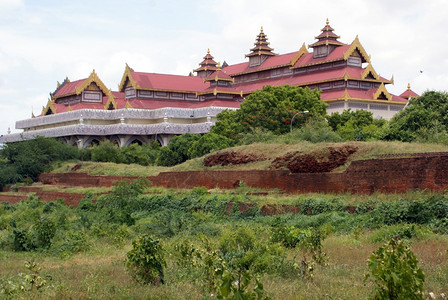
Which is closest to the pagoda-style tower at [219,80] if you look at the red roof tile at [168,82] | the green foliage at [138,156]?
the red roof tile at [168,82]

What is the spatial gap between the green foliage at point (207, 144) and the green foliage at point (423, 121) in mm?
8978

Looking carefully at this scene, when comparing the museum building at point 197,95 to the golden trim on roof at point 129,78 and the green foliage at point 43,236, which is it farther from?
the green foliage at point 43,236

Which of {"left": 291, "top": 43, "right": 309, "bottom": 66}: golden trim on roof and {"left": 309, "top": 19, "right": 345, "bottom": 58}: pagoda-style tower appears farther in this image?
{"left": 291, "top": 43, "right": 309, "bottom": 66}: golden trim on roof

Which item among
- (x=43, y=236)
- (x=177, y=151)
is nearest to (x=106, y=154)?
(x=177, y=151)

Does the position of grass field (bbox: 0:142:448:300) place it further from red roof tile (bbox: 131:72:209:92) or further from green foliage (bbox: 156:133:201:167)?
red roof tile (bbox: 131:72:209:92)

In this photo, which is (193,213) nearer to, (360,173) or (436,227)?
(360,173)

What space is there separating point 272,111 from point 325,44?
20.1m

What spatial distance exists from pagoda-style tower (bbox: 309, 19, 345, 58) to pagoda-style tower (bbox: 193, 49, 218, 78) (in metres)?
16.9

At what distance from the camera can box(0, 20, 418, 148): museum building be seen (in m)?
53.6

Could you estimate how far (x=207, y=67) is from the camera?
71375 mm

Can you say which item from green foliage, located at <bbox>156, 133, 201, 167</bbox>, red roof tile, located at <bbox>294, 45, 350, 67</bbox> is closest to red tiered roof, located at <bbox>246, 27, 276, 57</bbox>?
red roof tile, located at <bbox>294, 45, 350, 67</bbox>

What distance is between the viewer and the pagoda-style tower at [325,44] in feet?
184

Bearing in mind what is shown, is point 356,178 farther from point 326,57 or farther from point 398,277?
point 326,57

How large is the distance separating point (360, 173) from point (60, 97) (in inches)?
1944
